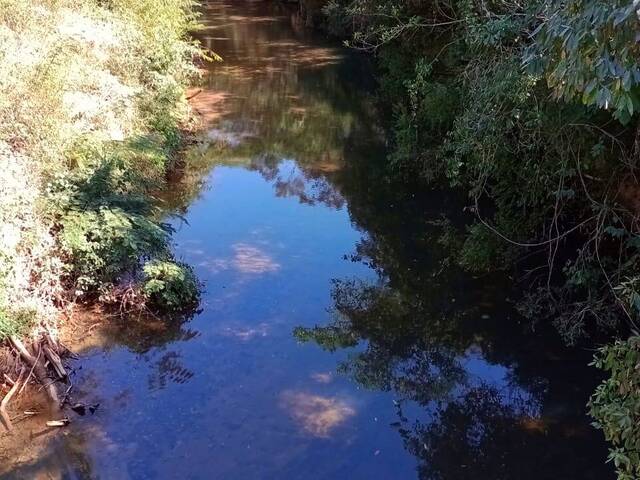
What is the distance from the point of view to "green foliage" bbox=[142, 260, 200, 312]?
23.4 ft

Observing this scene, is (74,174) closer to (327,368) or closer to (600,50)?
(327,368)

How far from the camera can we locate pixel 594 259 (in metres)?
6.73

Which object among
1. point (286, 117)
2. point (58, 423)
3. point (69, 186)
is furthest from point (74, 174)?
point (286, 117)

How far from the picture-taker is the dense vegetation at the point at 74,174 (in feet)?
21.8

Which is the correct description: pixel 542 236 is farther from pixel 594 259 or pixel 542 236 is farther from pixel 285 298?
pixel 285 298

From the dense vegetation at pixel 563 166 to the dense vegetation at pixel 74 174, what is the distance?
3945 millimetres

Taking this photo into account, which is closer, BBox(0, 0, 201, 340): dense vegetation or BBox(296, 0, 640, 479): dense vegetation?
BBox(296, 0, 640, 479): dense vegetation

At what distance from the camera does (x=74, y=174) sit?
765 cm

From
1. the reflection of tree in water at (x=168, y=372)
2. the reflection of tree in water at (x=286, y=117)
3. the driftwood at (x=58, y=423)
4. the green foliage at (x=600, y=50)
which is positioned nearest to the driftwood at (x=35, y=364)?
the driftwood at (x=58, y=423)

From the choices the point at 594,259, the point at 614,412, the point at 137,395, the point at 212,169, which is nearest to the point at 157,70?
the point at 212,169

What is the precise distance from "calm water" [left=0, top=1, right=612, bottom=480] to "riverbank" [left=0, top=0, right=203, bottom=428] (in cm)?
54

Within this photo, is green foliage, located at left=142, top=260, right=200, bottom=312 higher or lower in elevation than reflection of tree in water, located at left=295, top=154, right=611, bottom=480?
higher

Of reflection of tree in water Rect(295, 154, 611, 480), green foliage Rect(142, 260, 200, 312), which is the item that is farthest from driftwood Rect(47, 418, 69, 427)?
reflection of tree in water Rect(295, 154, 611, 480)

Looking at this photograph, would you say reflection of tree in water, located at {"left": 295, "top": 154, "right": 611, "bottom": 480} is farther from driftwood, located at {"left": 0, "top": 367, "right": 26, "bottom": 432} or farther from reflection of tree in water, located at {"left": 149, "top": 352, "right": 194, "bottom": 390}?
driftwood, located at {"left": 0, "top": 367, "right": 26, "bottom": 432}
